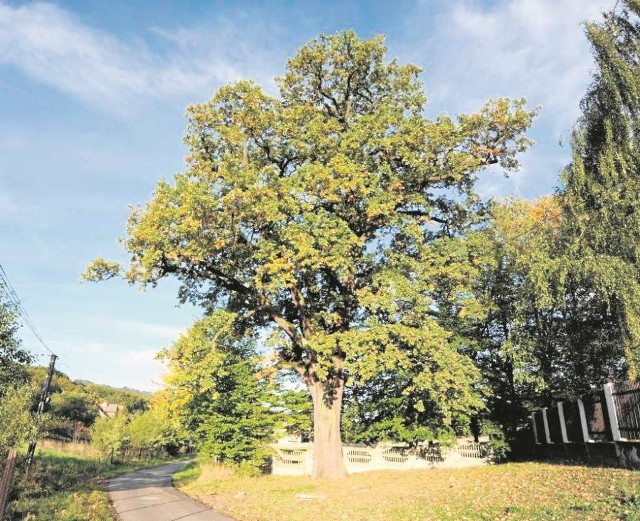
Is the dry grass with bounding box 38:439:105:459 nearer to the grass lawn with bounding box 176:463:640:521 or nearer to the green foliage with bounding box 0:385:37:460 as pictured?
the grass lawn with bounding box 176:463:640:521

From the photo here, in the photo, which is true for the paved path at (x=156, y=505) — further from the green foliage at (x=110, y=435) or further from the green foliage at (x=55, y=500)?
the green foliage at (x=110, y=435)

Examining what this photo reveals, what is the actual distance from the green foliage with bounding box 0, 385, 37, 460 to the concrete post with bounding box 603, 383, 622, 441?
16.2 meters

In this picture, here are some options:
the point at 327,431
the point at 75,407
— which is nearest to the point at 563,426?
the point at 327,431

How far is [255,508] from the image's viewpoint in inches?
496

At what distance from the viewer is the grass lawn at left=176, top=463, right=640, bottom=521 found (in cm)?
884

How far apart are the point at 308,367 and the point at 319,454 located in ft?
11.2

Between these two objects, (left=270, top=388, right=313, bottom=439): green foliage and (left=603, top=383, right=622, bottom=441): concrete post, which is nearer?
(left=603, top=383, right=622, bottom=441): concrete post

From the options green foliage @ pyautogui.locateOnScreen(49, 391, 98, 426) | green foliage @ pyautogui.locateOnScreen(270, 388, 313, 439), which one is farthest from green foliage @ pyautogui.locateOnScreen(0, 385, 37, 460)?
green foliage @ pyautogui.locateOnScreen(49, 391, 98, 426)

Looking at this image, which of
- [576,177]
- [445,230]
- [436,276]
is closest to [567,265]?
[576,177]

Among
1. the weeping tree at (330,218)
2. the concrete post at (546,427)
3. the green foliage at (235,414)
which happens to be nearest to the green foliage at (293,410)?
the green foliage at (235,414)

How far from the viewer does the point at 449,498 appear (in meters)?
11.6

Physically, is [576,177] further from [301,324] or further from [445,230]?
[301,324]

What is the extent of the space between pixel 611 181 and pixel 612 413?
723cm

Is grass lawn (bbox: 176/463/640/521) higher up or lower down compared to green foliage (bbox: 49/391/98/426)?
lower down
